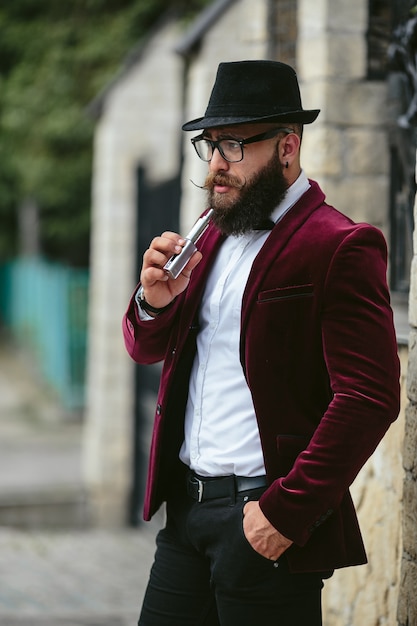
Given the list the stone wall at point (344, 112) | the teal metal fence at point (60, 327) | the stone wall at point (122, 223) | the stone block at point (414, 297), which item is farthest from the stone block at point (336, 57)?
the teal metal fence at point (60, 327)

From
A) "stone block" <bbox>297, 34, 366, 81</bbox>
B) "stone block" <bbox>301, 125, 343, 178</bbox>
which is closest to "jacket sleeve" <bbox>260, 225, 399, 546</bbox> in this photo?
"stone block" <bbox>301, 125, 343, 178</bbox>

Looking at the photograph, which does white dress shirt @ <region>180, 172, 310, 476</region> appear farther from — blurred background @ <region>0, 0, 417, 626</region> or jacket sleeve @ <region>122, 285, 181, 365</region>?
blurred background @ <region>0, 0, 417, 626</region>

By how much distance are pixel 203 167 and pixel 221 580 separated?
3929mm

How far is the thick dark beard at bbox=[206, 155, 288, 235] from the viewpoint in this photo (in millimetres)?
2971

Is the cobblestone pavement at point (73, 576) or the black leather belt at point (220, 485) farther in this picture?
the cobblestone pavement at point (73, 576)

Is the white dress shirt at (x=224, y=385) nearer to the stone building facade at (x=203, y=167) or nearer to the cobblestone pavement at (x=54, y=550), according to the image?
the stone building facade at (x=203, y=167)

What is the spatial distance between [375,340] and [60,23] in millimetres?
11779

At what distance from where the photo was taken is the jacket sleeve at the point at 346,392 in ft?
8.86

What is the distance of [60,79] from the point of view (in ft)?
44.1

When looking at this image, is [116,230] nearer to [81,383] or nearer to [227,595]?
[81,383]

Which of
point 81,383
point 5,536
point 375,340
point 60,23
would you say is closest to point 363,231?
point 375,340

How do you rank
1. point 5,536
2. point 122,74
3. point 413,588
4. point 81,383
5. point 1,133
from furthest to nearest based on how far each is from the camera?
point 1,133 → point 81,383 → point 122,74 → point 5,536 → point 413,588

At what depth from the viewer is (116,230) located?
9.41m

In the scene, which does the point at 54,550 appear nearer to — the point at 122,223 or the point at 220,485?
the point at 122,223
